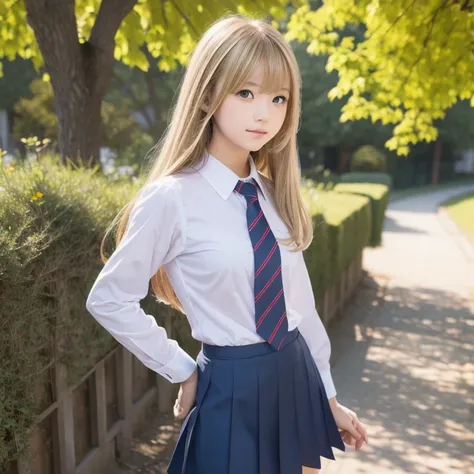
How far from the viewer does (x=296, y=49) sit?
92.2ft

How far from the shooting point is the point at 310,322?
2.30 metres

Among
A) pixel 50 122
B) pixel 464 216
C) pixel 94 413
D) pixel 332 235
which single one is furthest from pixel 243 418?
pixel 464 216

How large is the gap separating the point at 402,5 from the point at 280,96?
5113mm

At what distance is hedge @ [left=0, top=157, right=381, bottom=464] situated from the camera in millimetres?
2670

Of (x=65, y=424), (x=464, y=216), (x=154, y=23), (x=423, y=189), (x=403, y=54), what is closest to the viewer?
(x=65, y=424)

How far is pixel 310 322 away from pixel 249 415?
1.33ft

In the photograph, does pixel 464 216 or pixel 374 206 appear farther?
pixel 464 216

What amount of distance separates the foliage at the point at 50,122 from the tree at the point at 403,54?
1106 cm

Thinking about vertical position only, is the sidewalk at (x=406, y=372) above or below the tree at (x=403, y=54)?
below

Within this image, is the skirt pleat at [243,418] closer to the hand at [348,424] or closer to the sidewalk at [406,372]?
the hand at [348,424]

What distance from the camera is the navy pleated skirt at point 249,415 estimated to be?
6.59ft

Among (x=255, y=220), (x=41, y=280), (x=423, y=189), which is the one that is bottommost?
(x=423, y=189)

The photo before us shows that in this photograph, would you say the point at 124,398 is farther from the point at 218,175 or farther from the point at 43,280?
the point at 218,175

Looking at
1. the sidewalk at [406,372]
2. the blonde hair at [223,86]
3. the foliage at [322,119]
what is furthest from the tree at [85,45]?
the foliage at [322,119]
